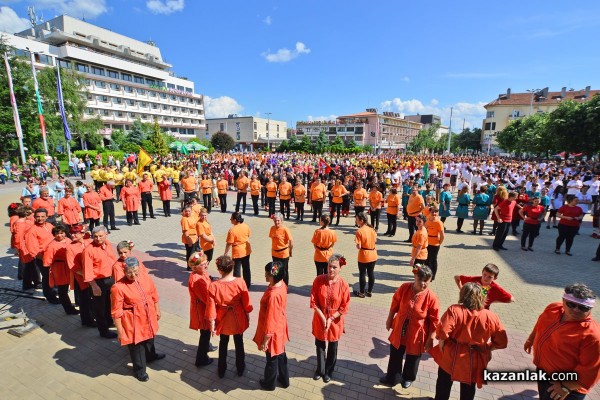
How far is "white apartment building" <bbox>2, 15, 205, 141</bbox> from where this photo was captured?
171 ft

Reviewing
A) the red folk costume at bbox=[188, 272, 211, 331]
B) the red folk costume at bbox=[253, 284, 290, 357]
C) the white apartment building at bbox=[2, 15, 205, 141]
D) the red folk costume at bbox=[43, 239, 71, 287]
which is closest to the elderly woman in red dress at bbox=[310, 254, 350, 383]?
the red folk costume at bbox=[253, 284, 290, 357]

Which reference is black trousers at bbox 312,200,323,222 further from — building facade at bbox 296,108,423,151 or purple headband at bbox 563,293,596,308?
building facade at bbox 296,108,423,151

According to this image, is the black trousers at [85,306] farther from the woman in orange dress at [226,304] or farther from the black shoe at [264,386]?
the black shoe at [264,386]

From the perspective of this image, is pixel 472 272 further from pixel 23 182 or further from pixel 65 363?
pixel 23 182

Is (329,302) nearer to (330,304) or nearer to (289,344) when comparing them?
(330,304)

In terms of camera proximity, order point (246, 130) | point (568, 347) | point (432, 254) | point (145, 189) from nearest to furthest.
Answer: point (568, 347)
point (432, 254)
point (145, 189)
point (246, 130)

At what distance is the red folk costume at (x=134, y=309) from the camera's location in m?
3.86

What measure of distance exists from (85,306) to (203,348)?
2.64 m

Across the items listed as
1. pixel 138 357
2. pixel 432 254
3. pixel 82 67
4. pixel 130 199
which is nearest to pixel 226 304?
pixel 138 357

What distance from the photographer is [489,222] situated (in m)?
12.9

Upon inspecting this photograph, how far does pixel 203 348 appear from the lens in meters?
4.34

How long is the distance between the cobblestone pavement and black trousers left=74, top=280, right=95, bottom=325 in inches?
7.6

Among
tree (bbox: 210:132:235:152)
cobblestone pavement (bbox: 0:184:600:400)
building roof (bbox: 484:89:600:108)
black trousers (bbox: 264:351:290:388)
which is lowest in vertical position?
cobblestone pavement (bbox: 0:184:600:400)

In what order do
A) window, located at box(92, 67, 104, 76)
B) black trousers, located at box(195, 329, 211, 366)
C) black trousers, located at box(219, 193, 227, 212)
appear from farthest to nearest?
1. window, located at box(92, 67, 104, 76)
2. black trousers, located at box(219, 193, 227, 212)
3. black trousers, located at box(195, 329, 211, 366)
